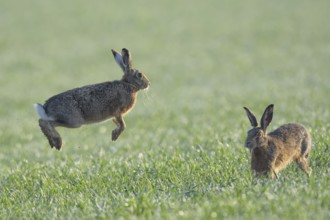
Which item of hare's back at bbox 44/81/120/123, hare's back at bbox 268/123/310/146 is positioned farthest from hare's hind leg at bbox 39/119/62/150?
hare's back at bbox 268/123/310/146

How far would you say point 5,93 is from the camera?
77.5 feet

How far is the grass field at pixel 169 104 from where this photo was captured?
6.89 metres

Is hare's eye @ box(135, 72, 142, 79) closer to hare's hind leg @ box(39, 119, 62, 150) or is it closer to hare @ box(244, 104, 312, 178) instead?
hare's hind leg @ box(39, 119, 62, 150)

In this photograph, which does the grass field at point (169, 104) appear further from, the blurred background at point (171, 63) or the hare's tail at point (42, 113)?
the hare's tail at point (42, 113)

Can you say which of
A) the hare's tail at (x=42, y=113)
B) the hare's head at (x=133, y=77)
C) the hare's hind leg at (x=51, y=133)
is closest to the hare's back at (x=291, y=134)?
the hare's head at (x=133, y=77)

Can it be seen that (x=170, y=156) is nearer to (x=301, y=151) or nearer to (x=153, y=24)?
(x=301, y=151)

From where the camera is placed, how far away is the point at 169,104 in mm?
19484

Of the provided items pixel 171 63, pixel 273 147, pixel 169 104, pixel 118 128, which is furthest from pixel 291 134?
pixel 171 63

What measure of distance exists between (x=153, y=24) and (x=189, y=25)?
2426 mm

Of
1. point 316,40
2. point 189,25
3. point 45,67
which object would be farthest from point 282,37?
point 45,67

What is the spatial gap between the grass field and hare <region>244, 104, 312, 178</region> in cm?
18

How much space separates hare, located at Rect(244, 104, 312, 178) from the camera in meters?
7.29

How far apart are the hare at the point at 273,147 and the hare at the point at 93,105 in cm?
160

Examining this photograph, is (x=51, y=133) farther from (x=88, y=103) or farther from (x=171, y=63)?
(x=171, y=63)
